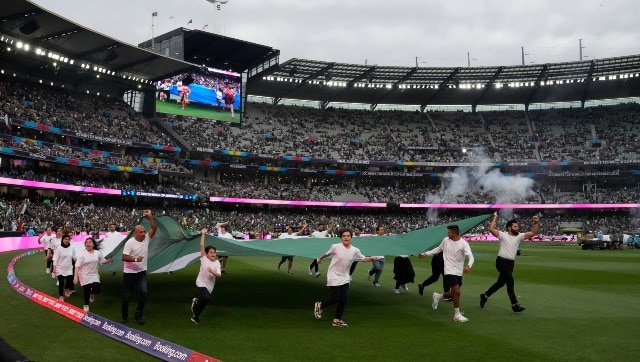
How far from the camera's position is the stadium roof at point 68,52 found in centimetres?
4706

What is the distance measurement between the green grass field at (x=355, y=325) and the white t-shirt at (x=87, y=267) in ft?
2.80

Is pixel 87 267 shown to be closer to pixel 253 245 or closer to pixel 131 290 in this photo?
pixel 131 290

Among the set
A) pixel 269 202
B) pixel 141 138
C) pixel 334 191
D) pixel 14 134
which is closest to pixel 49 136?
pixel 14 134

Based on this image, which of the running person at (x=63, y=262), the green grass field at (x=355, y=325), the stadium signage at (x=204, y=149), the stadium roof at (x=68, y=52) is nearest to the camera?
the green grass field at (x=355, y=325)

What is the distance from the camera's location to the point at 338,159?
78062mm

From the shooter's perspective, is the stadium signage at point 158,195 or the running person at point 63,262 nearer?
the running person at point 63,262

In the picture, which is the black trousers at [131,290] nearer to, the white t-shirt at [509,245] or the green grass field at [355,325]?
the green grass field at [355,325]

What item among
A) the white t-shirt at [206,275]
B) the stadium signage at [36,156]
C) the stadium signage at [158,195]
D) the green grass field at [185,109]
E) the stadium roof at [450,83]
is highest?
the stadium roof at [450,83]

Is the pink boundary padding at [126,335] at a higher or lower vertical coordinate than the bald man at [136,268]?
lower

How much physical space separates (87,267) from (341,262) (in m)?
6.23

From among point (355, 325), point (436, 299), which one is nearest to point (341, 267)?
point (355, 325)

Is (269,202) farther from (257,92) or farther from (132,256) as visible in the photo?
(132,256)

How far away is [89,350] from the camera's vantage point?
8789 mm

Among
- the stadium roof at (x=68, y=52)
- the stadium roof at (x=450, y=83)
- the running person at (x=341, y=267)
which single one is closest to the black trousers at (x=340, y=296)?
the running person at (x=341, y=267)
